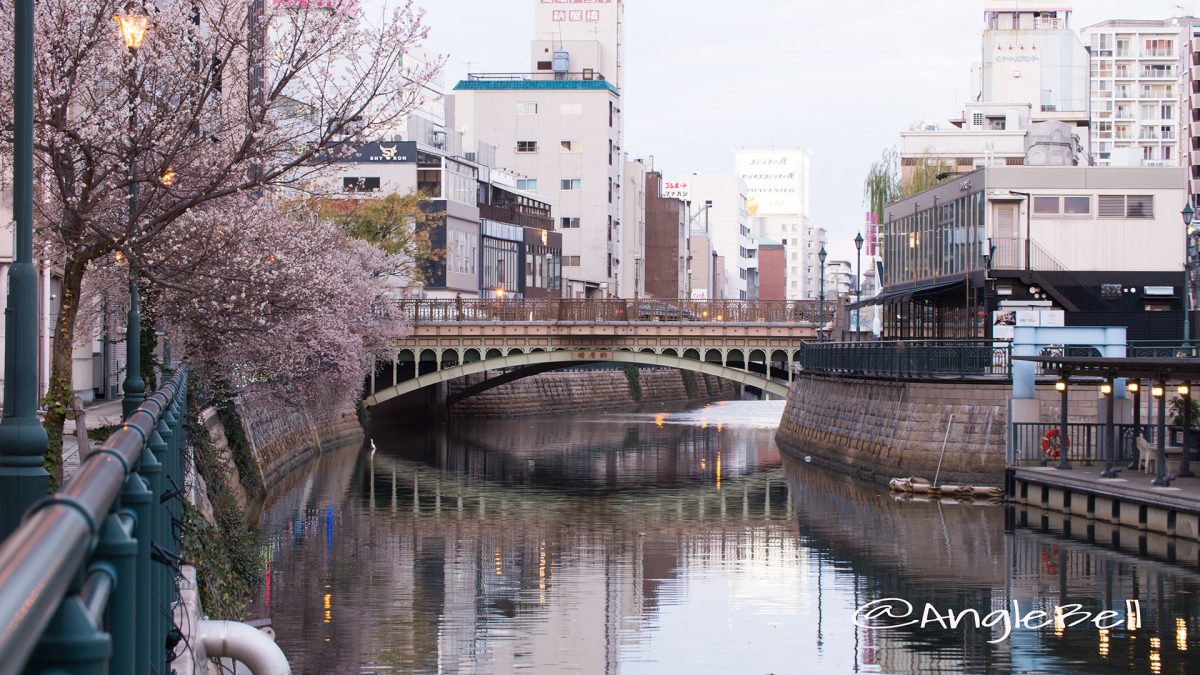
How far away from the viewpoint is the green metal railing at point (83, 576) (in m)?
3.10

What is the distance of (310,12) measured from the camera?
2448 cm

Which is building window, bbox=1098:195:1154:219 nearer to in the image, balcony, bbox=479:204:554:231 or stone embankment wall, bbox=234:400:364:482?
stone embankment wall, bbox=234:400:364:482

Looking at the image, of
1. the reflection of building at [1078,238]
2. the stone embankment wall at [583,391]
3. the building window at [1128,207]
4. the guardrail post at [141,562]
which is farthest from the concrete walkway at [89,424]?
the stone embankment wall at [583,391]

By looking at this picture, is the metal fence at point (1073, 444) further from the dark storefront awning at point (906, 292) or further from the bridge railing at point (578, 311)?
the bridge railing at point (578, 311)

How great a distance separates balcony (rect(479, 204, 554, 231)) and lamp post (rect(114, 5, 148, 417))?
71137 millimetres

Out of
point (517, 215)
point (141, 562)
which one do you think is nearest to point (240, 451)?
point (141, 562)

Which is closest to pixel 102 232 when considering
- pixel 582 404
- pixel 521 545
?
pixel 521 545

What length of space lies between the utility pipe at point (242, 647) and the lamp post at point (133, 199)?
4.25 meters

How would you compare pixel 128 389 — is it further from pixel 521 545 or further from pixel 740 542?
pixel 740 542

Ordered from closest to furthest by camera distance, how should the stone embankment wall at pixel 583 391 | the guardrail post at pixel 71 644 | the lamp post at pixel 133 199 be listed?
the guardrail post at pixel 71 644
the lamp post at pixel 133 199
the stone embankment wall at pixel 583 391

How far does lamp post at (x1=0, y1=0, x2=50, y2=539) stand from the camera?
32.3 ft

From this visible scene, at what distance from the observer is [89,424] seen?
3403 cm

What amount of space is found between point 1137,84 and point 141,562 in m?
154

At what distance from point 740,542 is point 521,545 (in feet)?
18.1
